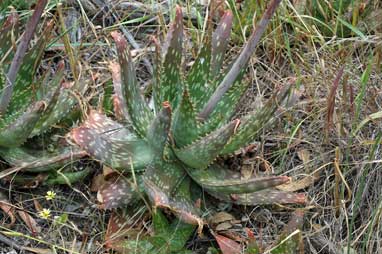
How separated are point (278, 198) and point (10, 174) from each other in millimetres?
913

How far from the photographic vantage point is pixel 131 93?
2320 mm

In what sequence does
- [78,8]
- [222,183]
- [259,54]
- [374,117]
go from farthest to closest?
1. [78,8]
2. [259,54]
3. [374,117]
4. [222,183]

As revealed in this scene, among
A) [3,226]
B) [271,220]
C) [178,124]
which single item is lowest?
[271,220]

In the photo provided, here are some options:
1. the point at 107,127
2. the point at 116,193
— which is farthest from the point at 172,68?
the point at 116,193

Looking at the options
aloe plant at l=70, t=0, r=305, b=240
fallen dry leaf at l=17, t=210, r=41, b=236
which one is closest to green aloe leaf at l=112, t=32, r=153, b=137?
aloe plant at l=70, t=0, r=305, b=240

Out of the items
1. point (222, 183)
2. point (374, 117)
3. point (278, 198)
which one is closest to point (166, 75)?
point (222, 183)

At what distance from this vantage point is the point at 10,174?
8.21 feet

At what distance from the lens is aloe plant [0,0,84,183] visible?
2.41 meters

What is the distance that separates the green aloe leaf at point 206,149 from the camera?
7.30 ft

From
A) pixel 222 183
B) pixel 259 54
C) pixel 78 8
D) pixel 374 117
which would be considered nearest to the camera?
pixel 222 183

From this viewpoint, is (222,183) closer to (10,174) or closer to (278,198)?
(278,198)

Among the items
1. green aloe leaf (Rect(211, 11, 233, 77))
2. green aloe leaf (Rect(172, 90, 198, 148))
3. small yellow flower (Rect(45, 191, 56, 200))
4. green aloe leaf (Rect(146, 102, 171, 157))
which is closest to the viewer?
green aloe leaf (Rect(146, 102, 171, 157))

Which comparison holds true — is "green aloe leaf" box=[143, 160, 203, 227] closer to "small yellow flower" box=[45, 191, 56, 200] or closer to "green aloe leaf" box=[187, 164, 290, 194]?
"green aloe leaf" box=[187, 164, 290, 194]

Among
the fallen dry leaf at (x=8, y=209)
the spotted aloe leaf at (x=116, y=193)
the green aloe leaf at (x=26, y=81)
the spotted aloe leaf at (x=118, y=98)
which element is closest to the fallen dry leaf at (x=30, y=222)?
the fallen dry leaf at (x=8, y=209)
